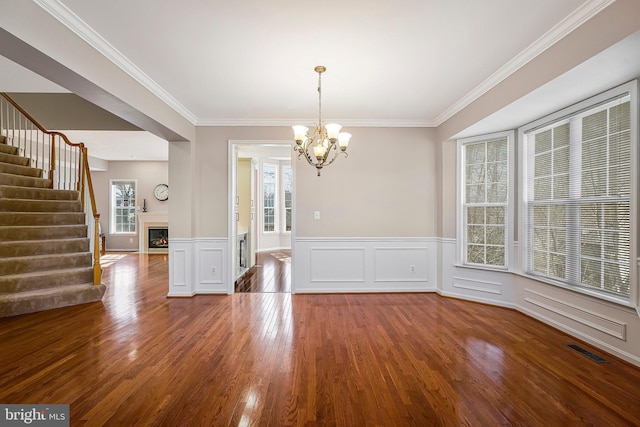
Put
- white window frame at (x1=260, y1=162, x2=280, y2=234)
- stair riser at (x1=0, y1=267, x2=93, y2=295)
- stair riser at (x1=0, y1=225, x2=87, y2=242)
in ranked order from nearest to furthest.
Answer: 1. stair riser at (x1=0, y1=267, x2=93, y2=295)
2. stair riser at (x1=0, y1=225, x2=87, y2=242)
3. white window frame at (x1=260, y1=162, x2=280, y2=234)

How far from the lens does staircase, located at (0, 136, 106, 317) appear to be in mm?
3961

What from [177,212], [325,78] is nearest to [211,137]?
[177,212]

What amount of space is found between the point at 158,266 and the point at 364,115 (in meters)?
5.85

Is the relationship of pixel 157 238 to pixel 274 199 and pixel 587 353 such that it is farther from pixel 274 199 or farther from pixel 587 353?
pixel 587 353

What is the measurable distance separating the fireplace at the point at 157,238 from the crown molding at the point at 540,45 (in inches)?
350

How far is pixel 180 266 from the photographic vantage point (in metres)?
4.61

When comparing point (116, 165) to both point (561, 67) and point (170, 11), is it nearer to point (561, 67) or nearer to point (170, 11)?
point (170, 11)

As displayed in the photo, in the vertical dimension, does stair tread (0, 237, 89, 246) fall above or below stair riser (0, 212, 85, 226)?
below

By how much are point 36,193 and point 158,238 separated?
4.65 meters

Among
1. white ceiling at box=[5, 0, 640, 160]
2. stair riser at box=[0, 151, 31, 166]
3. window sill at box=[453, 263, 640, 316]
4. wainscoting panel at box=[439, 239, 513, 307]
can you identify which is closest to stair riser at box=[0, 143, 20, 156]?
stair riser at box=[0, 151, 31, 166]

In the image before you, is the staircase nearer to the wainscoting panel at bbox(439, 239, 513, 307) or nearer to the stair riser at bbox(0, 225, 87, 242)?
the stair riser at bbox(0, 225, 87, 242)

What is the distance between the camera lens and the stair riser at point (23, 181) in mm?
4771

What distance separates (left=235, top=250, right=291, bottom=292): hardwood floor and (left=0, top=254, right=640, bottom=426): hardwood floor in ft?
3.45
